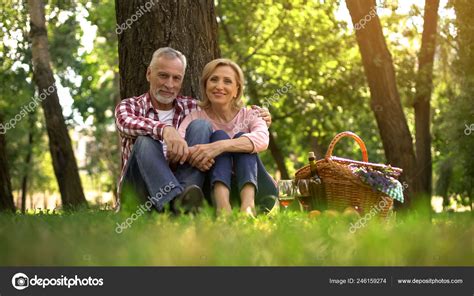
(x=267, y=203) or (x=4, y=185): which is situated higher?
(x=4, y=185)

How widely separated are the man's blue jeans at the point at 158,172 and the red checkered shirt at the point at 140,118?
0.50 ft

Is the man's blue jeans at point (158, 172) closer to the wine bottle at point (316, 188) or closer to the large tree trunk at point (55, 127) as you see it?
the wine bottle at point (316, 188)

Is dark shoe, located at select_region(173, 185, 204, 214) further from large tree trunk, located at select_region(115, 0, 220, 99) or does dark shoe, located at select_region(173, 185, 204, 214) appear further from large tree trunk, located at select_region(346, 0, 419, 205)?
large tree trunk, located at select_region(346, 0, 419, 205)

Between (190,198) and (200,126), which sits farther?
(200,126)

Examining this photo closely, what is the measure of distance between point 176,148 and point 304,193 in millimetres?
1554

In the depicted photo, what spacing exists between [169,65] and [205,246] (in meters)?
3.16

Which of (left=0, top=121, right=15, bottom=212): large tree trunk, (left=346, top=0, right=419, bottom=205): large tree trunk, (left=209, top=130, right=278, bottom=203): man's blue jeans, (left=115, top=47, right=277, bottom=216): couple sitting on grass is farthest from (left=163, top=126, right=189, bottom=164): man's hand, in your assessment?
(left=0, top=121, right=15, bottom=212): large tree trunk

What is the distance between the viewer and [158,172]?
5.35m

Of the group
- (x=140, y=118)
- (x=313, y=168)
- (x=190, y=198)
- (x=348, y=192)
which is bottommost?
(x=190, y=198)

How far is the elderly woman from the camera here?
5.36 m

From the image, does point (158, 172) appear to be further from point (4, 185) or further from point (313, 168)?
point (4, 185)

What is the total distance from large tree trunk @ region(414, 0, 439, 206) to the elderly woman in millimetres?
9082

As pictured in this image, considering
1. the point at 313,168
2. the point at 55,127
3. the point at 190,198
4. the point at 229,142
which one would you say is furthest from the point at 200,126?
the point at 55,127

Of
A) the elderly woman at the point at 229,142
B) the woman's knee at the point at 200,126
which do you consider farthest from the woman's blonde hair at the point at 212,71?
the woman's knee at the point at 200,126
